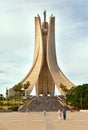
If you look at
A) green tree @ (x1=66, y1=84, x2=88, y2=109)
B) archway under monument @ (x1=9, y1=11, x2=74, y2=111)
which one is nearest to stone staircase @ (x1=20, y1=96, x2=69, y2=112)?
green tree @ (x1=66, y1=84, x2=88, y2=109)

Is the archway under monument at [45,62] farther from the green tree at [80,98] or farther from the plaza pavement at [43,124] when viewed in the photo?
the plaza pavement at [43,124]

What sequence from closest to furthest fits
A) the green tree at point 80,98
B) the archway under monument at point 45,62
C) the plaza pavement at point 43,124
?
the plaza pavement at point 43,124
the green tree at point 80,98
the archway under monument at point 45,62

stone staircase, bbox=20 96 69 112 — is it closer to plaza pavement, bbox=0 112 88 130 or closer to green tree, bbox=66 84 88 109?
green tree, bbox=66 84 88 109

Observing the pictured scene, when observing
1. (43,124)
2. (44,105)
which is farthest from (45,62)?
(43,124)

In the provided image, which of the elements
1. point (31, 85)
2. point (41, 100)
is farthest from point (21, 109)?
point (31, 85)

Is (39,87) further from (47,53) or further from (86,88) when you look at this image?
(86,88)

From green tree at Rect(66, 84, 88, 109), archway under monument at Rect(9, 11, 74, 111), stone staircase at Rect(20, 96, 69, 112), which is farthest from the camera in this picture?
archway under monument at Rect(9, 11, 74, 111)

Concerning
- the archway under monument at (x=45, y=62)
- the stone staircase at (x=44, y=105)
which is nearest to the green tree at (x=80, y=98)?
the stone staircase at (x=44, y=105)

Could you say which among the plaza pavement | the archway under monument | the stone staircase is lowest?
the plaza pavement

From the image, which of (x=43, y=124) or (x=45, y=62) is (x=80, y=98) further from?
(x=43, y=124)

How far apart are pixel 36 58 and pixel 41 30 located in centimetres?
493

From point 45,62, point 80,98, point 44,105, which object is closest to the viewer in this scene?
point 80,98

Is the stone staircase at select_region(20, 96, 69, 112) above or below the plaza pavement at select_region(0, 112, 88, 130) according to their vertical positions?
above

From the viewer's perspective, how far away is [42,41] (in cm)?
6562
